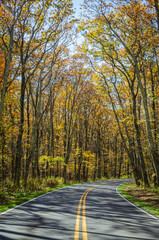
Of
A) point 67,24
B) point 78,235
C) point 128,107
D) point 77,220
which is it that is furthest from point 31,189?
point 128,107

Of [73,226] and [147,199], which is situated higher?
[73,226]

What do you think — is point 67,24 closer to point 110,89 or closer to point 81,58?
point 81,58

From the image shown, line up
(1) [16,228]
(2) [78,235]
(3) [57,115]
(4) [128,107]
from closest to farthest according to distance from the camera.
Answer: 1. (2) [78,235]
2. (1) [16,228]
3. (4) [128,107]
4. (3) [57,115]

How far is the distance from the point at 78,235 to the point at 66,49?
17.6 m

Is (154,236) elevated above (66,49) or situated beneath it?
situated beneath

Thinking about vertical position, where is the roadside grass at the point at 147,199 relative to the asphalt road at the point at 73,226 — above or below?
below

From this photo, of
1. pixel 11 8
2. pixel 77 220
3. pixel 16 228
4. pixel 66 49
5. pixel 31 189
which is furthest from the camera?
pixel 66 49

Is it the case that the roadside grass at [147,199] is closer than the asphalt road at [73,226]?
No

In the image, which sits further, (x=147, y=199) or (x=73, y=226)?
(x=147, y=199)

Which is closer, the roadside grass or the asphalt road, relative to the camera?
the asphalt road

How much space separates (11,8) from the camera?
42.3 feet

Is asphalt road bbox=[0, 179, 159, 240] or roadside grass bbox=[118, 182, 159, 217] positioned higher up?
asphalt road bbox=[0, 179, 159, 240]

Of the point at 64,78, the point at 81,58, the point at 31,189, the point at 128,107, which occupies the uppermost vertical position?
the point at 81,58

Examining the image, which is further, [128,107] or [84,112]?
[84,112]
